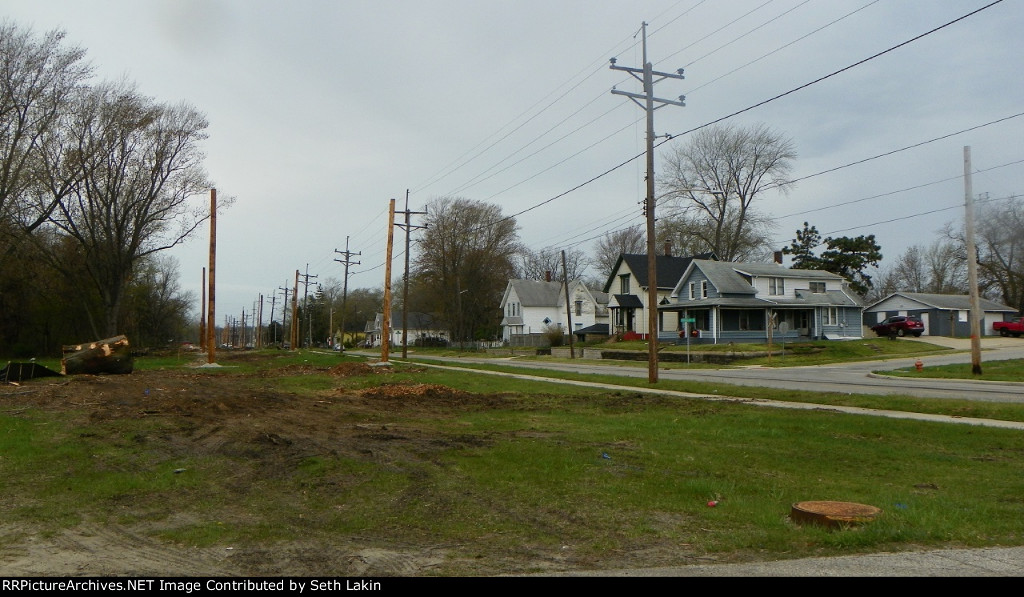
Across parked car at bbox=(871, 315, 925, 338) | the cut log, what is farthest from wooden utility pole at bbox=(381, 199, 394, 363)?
parked car at bbox=(871, 315, 925, 338)

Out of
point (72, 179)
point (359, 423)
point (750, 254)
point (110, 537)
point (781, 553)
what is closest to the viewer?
point (781, 553)

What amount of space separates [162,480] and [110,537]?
7.58 feet

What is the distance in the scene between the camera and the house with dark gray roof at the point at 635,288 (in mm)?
66188

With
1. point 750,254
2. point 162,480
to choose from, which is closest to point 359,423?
point 162,480

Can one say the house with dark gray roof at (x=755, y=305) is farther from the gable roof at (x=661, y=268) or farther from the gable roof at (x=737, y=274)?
the gable roof at (x=661, y=268)

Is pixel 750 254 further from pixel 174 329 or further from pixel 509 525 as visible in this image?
pixel 174 329

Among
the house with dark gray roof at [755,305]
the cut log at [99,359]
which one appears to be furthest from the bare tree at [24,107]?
the house with dark gray roof at [755,305]

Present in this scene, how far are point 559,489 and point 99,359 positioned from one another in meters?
27.3

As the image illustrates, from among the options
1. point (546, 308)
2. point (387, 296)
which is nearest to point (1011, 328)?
point (546, 308)

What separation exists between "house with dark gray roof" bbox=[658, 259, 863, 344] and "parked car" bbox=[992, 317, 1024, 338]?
1110 centimetres

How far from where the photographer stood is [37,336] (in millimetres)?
55906

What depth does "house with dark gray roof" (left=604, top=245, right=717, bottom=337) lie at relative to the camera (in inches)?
2606

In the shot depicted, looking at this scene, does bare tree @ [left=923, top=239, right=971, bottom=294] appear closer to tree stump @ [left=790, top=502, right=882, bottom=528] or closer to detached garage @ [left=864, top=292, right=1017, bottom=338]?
detached garage @ [left=864, top=292, right=1017, bottom=338]

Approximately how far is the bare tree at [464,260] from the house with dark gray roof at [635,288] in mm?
18582
